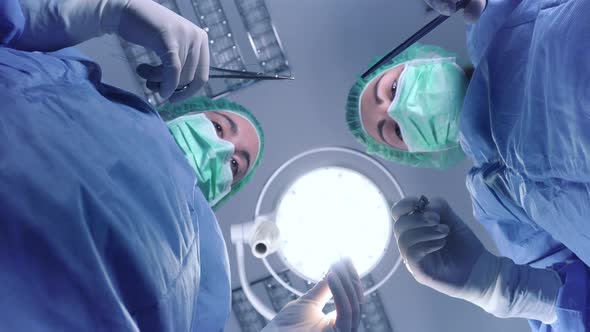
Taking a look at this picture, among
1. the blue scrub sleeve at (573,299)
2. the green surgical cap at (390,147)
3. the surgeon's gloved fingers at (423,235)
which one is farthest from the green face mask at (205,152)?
the blue scrub sleeve at (573,299)

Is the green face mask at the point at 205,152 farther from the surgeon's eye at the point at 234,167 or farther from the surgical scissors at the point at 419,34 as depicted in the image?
the surgical scissors at the point at 419,34

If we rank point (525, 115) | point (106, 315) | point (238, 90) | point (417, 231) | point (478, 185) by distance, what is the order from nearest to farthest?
1. point (106, 315)
2. point (525, 115)
3. point (417, 231)
4. point (478, 185)
5. point (238, 90)

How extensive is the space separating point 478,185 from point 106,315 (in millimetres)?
1228

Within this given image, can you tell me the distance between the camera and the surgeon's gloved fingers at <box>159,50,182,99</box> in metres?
1.04

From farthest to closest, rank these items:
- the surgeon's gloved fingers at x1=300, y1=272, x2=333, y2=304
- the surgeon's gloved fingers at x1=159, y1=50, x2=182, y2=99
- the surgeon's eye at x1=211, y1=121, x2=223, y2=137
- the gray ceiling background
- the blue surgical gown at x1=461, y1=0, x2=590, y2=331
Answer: the surgeon's eye at x1=211, y1=121, x2=223, y2=137
the gray ceiling background
the surgeon's gloved fingers at x1=300, y1=272, x2=333, y2=304
the surgeon's gloved fingers at x1=159, y1=50, x2=182, y2=99
the blue surgical gown at x1=461, y1=0, x2=590, y2=331

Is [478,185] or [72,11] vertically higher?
[72,11]

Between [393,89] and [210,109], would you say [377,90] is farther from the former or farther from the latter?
[210,109]

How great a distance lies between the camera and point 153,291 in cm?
65

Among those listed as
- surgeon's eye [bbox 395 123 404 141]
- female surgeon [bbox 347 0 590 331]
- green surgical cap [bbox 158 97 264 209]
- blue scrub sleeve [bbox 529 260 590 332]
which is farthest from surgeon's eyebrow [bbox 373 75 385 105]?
blue scrub sleeve [bbox 529 260 590 332]

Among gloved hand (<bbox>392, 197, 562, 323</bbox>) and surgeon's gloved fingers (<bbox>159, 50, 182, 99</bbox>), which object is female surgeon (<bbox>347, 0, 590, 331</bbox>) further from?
surgeon's gloved fingers (<bbox>159, 50, 182, 99</bbox>)

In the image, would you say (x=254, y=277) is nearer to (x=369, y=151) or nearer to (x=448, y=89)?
(x=369, y=151)

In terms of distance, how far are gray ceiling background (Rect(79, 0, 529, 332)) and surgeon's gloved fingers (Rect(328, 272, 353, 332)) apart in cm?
60

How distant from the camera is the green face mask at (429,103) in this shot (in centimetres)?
162

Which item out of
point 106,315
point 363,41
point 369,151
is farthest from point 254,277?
point 106,315
